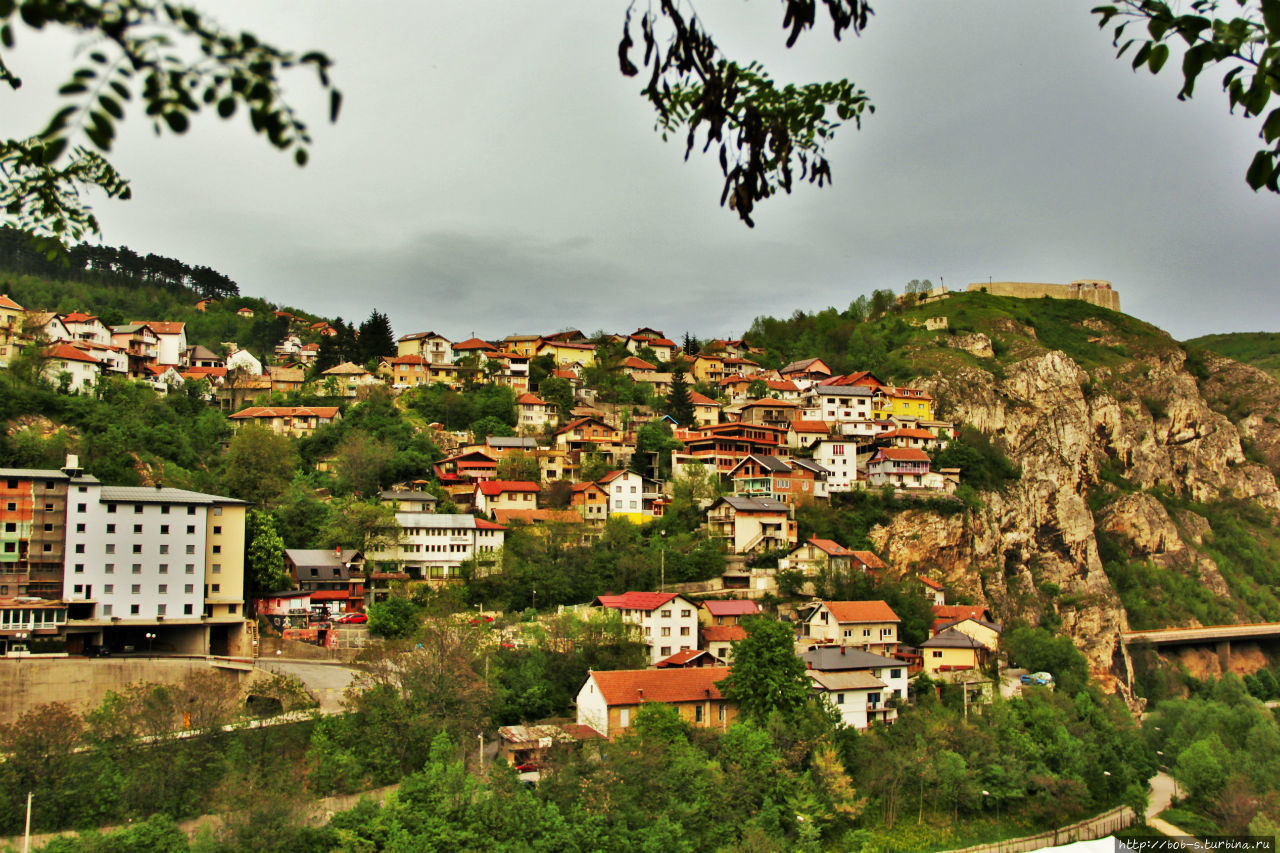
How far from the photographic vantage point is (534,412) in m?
59.2

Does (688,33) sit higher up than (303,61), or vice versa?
(688,33)

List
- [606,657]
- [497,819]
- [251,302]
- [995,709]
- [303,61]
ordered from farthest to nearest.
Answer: [251,302] < [995,709] < [606,657] < [497,819] < [303,61]

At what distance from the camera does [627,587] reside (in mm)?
39000

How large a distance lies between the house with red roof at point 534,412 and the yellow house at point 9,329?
1076 inches

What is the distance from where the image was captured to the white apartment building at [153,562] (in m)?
31.7

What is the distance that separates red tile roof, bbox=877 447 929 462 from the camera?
51953mm

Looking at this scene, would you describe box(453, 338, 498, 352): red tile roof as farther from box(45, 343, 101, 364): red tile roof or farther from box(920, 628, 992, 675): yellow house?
box(920, 628, 992, 675): yellow house

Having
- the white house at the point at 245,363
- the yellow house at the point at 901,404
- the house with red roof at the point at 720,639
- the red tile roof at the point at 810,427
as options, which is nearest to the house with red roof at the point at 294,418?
the white house at the point at 245,363

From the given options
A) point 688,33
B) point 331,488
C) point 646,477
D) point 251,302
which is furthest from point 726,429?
point 251,302

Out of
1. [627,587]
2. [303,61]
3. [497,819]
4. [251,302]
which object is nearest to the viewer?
[303,61]

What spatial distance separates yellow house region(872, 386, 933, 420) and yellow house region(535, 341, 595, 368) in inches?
853

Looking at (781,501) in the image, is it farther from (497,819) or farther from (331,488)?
(497,819)

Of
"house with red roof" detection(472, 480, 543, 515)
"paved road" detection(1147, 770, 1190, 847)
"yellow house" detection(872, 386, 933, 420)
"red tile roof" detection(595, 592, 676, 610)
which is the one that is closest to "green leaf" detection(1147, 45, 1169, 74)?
"red tile roof" detection(595, 592, 676, 610)

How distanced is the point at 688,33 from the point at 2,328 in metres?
60.3
